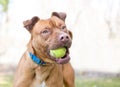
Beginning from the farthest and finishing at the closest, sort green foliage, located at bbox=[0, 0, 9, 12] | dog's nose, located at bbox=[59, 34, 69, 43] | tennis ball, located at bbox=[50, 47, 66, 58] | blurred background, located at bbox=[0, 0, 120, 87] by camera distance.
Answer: green foliage, located at bbox=[0, 0, 9, 12] < blurred background, located at bbox=[0, 0, 120, 87] < tennis ball, located at bbox=[50, 47, 66, 58] < dog's nose, located at bbox=[59, 34, 69, 43]

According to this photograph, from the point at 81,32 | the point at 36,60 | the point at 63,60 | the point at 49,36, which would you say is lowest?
the point at 81,32

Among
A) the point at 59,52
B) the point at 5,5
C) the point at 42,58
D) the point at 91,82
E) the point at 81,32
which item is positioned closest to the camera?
the point at 59,52

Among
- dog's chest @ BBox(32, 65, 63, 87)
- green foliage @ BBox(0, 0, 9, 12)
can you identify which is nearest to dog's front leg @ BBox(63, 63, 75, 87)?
dog's chest @ BBox(32, 65, 63, 87)

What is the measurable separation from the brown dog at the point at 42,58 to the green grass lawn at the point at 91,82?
277 centimetres

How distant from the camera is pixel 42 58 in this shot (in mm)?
6828

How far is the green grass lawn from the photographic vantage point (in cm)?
984

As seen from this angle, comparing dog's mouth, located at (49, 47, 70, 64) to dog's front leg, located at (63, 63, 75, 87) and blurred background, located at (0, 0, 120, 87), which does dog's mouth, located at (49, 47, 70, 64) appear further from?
blurred background, located at (0, 0, 120, 87)

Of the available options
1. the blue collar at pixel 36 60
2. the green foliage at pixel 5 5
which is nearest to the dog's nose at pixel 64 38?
the blue collar at pixel 36 60

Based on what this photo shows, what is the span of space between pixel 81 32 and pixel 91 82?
3.67ft

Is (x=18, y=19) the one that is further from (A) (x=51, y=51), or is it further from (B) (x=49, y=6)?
(A) (x=51, y=51)

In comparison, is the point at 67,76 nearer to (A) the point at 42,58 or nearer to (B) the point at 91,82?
(A) the point at 42,58

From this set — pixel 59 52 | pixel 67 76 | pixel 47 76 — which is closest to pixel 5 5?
pixel 67 76

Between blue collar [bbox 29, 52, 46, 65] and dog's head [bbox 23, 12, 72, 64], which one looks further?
blue collar [bbox 29, 52, 46, 65]

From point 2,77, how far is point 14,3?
145 cm
